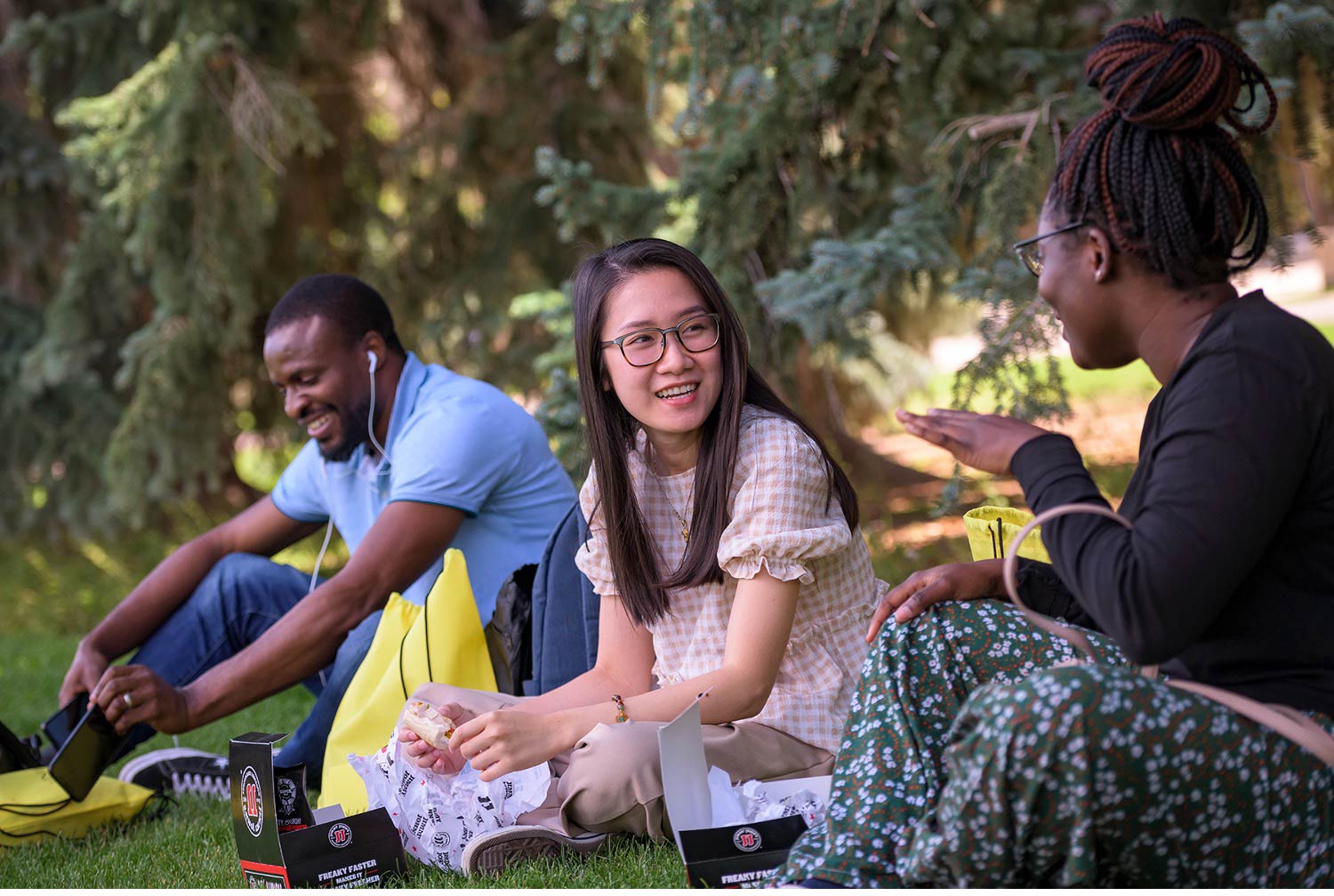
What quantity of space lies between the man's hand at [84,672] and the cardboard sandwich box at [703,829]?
196 cm

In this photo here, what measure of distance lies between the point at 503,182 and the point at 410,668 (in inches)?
157

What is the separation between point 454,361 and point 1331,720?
17.1ft

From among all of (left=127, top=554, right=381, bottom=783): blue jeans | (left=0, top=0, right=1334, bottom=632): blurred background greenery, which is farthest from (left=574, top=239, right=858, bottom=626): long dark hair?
Result: (left=127, top=554, right=381, bottom=783): blue jeans

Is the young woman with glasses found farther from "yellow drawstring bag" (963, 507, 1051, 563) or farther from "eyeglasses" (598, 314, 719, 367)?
"yellow drawstring bag" (963, 507, 1051, 563)

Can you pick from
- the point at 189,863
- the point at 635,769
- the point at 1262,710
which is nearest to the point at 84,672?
the point at 189,863

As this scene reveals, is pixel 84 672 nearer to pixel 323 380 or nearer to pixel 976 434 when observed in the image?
pixel 323 380

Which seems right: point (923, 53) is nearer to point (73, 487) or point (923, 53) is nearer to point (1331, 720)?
point (1331, 720)

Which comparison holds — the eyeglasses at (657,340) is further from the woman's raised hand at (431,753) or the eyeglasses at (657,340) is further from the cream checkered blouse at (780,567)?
the woman's raised hand at (431,753)

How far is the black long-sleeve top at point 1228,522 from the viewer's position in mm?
1697

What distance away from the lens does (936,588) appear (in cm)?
210

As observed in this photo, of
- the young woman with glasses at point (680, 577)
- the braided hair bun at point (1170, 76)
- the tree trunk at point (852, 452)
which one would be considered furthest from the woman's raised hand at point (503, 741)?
the tree trunk at point (852, 452)

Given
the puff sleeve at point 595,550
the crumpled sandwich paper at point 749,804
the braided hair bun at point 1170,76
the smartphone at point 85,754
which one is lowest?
the crumpled sandwich paper at point 749,804

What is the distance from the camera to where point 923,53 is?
4.14 meters

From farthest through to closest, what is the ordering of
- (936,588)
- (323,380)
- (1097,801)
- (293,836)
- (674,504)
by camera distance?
(323,380) → (674,504) → (293,836) → (936,588) → (1097,801)
